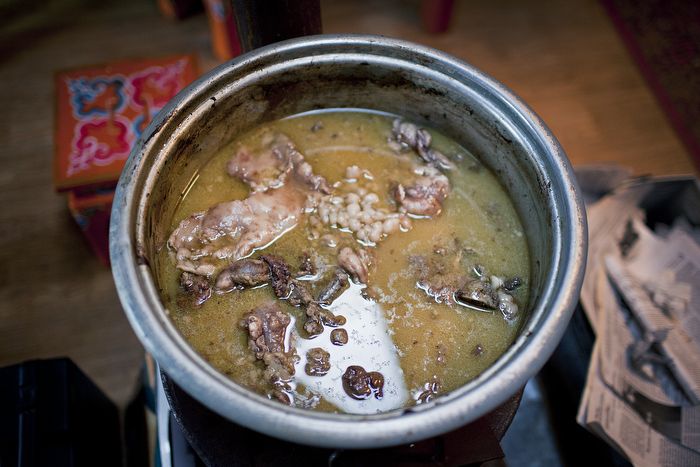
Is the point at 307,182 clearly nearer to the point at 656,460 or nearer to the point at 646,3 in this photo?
the point at 656,460

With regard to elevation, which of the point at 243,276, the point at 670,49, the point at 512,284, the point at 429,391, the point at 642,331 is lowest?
the point at 642,331

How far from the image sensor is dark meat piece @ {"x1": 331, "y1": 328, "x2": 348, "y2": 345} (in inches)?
63.3

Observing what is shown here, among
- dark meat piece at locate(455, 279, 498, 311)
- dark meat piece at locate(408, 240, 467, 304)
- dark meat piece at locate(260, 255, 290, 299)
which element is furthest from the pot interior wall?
dark meat piece at locate(260, 255, 290, 299)

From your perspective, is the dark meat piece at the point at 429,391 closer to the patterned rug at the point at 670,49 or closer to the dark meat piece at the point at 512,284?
the dark meat piece at the point at 512,284

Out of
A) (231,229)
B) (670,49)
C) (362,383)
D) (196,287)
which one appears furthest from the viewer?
(670,49)

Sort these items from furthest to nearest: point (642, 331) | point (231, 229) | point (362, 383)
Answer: point (642, 331)
point (231, 229)
point (362, 383)

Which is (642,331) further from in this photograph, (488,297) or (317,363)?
(317,363)

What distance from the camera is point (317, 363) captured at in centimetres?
157

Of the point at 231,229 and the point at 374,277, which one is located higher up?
the point at 231,229

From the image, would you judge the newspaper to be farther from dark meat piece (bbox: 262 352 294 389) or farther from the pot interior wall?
dark meat piece (bbox: 262 352 294 389)

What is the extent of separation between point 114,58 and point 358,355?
318 centimetres

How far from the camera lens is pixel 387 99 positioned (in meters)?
1.96

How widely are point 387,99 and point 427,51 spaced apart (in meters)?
0.28

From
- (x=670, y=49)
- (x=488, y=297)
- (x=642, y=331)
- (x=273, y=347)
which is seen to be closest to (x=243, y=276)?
(x=273, y=347)
